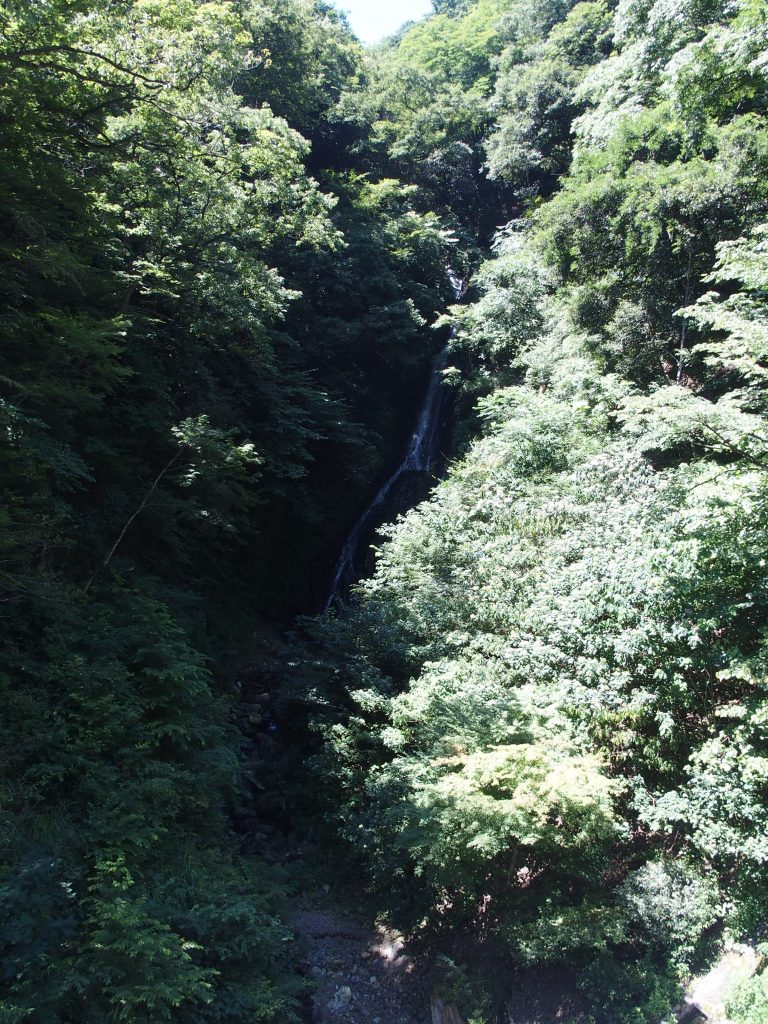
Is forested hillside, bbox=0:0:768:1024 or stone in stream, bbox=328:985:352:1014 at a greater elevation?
forested hillside, bbox=0:0:768:1024

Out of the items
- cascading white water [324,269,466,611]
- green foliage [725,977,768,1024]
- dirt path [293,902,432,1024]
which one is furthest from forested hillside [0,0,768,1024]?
cascading white water [324,269,466,611]

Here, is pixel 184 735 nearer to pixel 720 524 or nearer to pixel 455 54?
pixel 720 524

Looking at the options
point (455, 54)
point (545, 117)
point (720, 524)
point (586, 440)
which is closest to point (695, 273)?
point (586, 440)

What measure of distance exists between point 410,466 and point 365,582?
8274mm

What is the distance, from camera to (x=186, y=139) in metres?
9.88

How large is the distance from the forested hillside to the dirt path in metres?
0.35

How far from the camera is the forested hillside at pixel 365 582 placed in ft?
17.4

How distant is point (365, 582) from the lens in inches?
428

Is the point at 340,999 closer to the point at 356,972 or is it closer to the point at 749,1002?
the point at 356,972

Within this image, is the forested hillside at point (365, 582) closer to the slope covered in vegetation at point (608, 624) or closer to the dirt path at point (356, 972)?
the slope covered in vegetation at point (608, 624)

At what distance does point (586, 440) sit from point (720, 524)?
5105 mm

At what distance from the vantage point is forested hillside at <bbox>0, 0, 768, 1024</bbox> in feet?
17.4

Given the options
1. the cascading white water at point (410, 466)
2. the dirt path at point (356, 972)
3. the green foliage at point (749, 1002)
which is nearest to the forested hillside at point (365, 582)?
the green foliage at point (749, 1002)

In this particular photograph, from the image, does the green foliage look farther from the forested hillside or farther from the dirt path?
the dirt path
